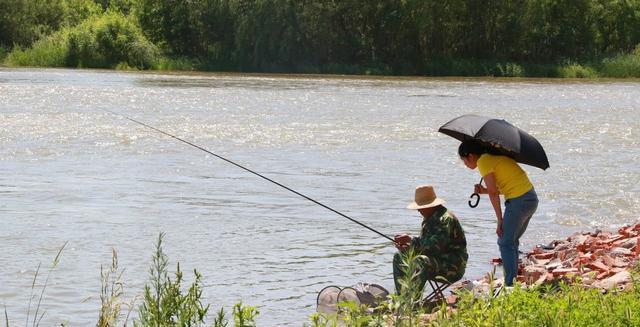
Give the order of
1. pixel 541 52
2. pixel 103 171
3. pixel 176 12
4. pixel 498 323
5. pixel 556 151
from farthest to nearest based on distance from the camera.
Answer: pixel 176 12, pixel 541 52, pixel 556 151, pixel 103 171, pixel 498 323

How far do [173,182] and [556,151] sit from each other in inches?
333

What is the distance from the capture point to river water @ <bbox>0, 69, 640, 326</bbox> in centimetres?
1030

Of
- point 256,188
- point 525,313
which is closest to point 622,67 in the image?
point 256,188

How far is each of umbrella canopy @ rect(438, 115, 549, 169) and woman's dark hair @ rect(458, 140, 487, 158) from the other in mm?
45

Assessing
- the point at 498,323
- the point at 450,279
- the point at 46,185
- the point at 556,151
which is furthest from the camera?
the point at 556,151

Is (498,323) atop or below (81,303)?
atop

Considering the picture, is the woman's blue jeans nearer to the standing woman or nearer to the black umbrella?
the standing woman

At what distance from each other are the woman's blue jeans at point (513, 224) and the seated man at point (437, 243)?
0.72 m

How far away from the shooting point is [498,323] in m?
5.76

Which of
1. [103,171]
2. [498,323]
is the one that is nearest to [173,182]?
[103,171]

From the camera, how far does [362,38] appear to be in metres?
68.9

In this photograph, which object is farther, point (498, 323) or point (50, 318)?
point (50, 318)

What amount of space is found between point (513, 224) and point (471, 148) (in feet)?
2.00

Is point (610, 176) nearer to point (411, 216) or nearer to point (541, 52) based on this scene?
point (411, 216)
